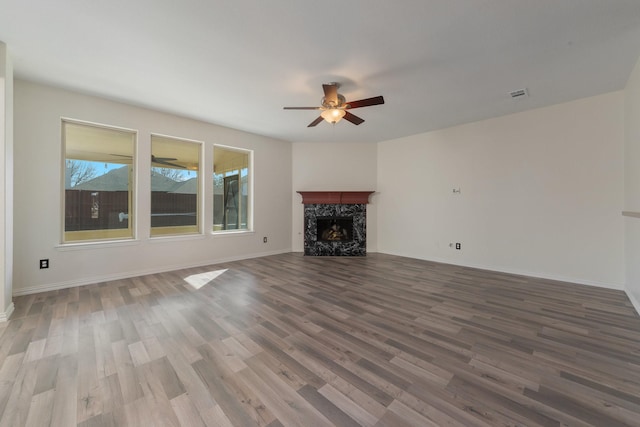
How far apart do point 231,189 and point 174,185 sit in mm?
1095

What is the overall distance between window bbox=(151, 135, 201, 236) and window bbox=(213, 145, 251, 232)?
374 mm

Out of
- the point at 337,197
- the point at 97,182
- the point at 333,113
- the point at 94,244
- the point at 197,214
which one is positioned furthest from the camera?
the point at 337,197

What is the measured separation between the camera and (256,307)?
107 inches

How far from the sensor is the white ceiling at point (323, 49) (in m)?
1.97

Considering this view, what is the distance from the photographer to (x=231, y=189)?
5.27m

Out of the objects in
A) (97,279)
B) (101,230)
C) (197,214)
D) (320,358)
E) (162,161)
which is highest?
(162,161)

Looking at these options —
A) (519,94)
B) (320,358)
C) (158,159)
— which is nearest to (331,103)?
(519,94)

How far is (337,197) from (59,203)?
184 inches

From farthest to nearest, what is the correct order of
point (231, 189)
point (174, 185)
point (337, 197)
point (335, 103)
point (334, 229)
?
point (334, 229), point (337, 197), point (231, 189), point (174, 185), point (335, 103)

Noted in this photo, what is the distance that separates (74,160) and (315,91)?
3.62m

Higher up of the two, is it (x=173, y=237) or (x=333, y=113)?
(x=333, y=113)

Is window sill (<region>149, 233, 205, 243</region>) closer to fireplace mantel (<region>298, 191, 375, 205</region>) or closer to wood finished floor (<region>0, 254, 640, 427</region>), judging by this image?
wood finished floor (<region>0, 254, 640, 427</region>)

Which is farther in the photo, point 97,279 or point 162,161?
point 162,161

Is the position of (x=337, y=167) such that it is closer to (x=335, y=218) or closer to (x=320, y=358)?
(x=335, y=218)
